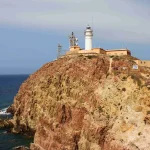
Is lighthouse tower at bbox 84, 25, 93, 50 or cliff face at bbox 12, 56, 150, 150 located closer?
cliff face at bbox 12, 56, 150, 150

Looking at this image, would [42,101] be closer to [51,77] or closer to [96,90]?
[51,77]

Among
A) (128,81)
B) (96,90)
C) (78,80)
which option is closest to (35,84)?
(78,80)

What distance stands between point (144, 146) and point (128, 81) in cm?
1432

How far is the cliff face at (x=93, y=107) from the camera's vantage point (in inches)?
2384

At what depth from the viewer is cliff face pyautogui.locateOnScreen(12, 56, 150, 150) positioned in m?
60.6

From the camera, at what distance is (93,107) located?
65.6 metres

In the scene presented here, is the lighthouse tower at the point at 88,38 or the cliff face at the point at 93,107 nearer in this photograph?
the cliff face at the point at 93,107

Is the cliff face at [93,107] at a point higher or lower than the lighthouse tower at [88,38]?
lower

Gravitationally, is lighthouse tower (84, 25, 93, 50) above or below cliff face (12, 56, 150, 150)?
above

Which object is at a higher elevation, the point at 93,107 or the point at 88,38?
the point at 88,38

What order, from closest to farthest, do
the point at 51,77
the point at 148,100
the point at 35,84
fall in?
the point at 148,100 < the point at 51,77 < the point at 35,84

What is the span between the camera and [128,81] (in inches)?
2589

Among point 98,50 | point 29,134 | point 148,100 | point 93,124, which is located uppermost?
point 98,50

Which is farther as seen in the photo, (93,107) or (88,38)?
(88,38)
